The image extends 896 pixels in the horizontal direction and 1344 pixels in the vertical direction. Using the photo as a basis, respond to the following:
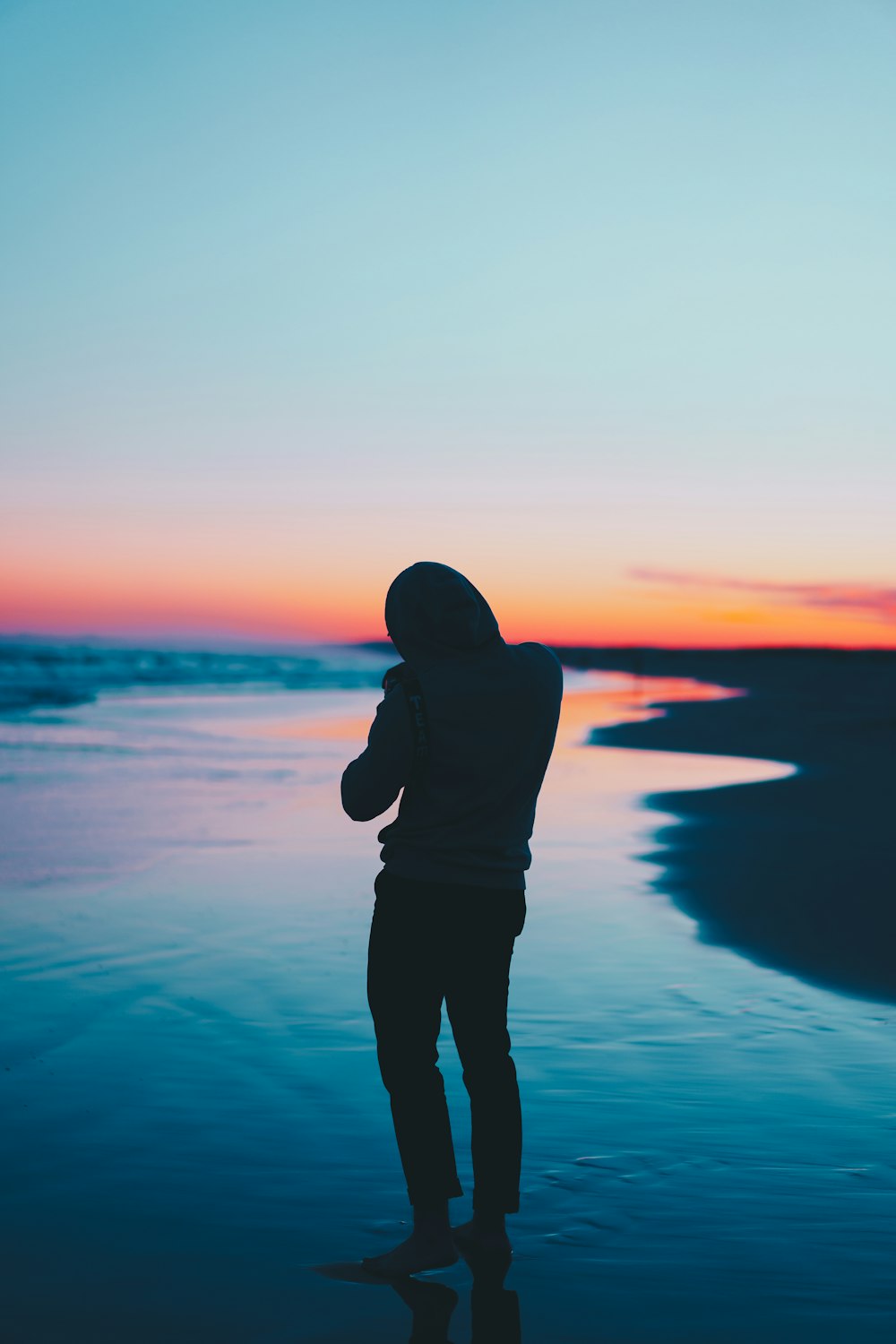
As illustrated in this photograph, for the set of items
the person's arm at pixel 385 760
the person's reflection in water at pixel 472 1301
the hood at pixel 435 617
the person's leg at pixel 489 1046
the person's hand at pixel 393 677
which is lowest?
the person's reflection in water at pixel 472 1301

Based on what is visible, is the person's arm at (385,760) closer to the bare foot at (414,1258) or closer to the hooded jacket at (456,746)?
the hooded jacket at (456,746)

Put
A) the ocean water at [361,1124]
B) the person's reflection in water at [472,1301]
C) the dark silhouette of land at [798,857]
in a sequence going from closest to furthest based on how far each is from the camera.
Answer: the person's reflection in water at [472,1301]
the ocean water at [361,1124]
the dark silhouette of land at [798,857]

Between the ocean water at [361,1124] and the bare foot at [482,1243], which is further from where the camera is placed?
the bare foot at [482,1243]

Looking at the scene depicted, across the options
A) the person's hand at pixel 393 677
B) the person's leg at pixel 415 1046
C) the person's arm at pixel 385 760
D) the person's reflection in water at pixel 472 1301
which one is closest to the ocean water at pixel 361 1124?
the person's reflection in water at pixel 472 1301

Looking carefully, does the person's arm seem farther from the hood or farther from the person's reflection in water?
the person's reflection in water

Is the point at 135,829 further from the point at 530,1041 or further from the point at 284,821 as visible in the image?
the point at 530,1041

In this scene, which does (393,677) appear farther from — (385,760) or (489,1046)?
(489,1046)

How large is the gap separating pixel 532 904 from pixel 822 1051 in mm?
2699

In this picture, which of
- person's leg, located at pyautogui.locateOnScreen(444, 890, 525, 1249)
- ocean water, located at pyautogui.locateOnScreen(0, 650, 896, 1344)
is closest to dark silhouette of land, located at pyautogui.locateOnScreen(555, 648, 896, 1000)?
ocean water, located at pyautogui.locateOnScreen(0, 650, 896, 1344)

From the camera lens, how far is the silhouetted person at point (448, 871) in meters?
3.01

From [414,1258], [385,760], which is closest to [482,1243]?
[414,1258]

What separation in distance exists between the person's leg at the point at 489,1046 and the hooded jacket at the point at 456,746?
0.34 feet

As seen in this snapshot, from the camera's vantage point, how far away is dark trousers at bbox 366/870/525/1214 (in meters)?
3.04

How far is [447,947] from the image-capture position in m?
3.06
